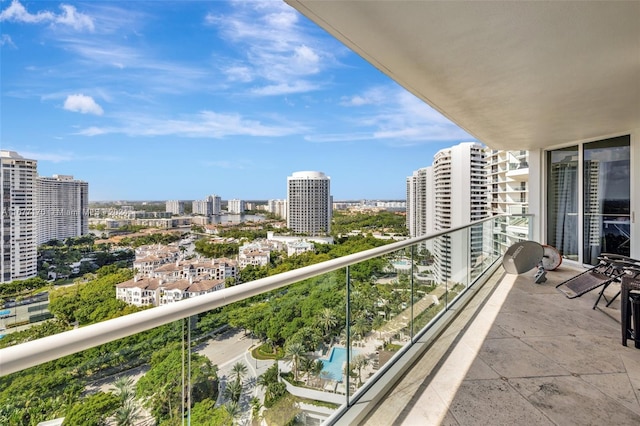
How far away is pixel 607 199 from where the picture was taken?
6.03m

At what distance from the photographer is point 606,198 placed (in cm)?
605

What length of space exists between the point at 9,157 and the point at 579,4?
20631 millimetres

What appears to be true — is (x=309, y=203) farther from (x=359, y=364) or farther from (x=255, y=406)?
(x=255, y=406)

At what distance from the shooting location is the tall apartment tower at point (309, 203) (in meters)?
26.5


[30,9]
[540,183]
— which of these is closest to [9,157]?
[30,9]

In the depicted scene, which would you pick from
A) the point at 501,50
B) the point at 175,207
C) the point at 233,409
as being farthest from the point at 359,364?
the point at 175,207

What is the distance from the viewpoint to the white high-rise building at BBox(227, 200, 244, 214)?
28.4 metres

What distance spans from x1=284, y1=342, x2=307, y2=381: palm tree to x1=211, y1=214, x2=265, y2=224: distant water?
80.0 feet

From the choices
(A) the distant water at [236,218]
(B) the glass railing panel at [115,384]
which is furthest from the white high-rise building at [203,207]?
(B) the glass railing panel at [115,384]

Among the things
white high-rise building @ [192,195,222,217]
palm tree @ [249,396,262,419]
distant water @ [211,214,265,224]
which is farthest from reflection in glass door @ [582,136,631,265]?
white high-rise building @ [192,195,222,217]

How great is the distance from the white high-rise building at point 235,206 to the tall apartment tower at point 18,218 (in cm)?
1453

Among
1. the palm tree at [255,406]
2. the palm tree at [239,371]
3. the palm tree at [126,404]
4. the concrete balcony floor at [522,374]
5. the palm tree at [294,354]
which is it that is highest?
the palm tree at [126,404]

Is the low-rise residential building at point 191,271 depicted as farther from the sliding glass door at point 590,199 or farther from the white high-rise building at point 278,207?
the white high-rise building at point 278,207

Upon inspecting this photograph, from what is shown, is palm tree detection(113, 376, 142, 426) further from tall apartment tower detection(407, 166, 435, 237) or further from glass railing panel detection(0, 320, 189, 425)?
tall apartment tower detection(407, 166, 435, 237)
